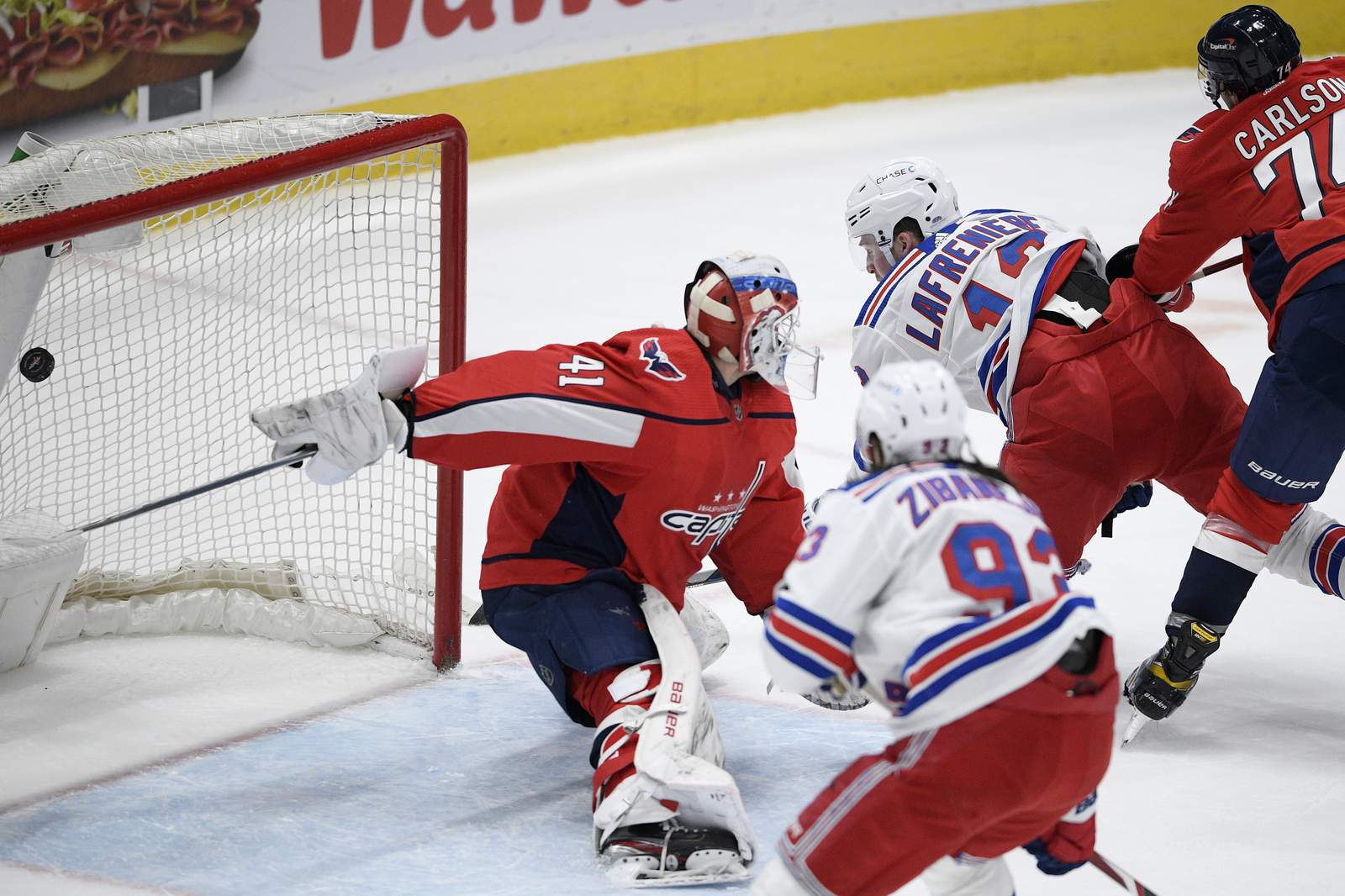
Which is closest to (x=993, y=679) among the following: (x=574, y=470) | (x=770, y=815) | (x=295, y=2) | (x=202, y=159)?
(x=770, y=815)

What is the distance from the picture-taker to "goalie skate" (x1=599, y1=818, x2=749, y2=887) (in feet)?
9.18

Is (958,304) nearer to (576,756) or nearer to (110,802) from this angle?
(576,756)

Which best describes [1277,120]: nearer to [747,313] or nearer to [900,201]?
[900,201]

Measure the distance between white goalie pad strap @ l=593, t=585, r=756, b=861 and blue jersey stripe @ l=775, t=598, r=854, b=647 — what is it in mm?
714

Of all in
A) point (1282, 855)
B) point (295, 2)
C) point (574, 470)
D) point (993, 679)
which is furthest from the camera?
point (295, 2)

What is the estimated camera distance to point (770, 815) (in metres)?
3.07

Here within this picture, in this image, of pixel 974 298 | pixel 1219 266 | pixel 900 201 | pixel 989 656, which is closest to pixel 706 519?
pixel 974 298

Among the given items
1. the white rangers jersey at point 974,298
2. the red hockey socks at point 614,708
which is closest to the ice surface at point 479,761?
the red hockey socks at point 614,708

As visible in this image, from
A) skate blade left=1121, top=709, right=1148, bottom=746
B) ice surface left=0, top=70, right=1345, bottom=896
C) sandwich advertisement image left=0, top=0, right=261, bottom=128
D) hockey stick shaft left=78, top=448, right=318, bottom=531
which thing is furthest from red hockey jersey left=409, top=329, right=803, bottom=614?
sandwich advertisement image left=0, top=0, right=261, bottom=128

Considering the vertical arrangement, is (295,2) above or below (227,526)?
above

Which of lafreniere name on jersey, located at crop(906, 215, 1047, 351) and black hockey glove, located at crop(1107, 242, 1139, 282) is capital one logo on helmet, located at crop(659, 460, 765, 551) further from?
black hockey glove, located at crop(1107, 242, 1139, 282)

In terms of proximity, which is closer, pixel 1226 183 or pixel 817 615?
pixel 817 615

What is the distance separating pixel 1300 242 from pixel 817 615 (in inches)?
65.4

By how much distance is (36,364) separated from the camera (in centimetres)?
340
